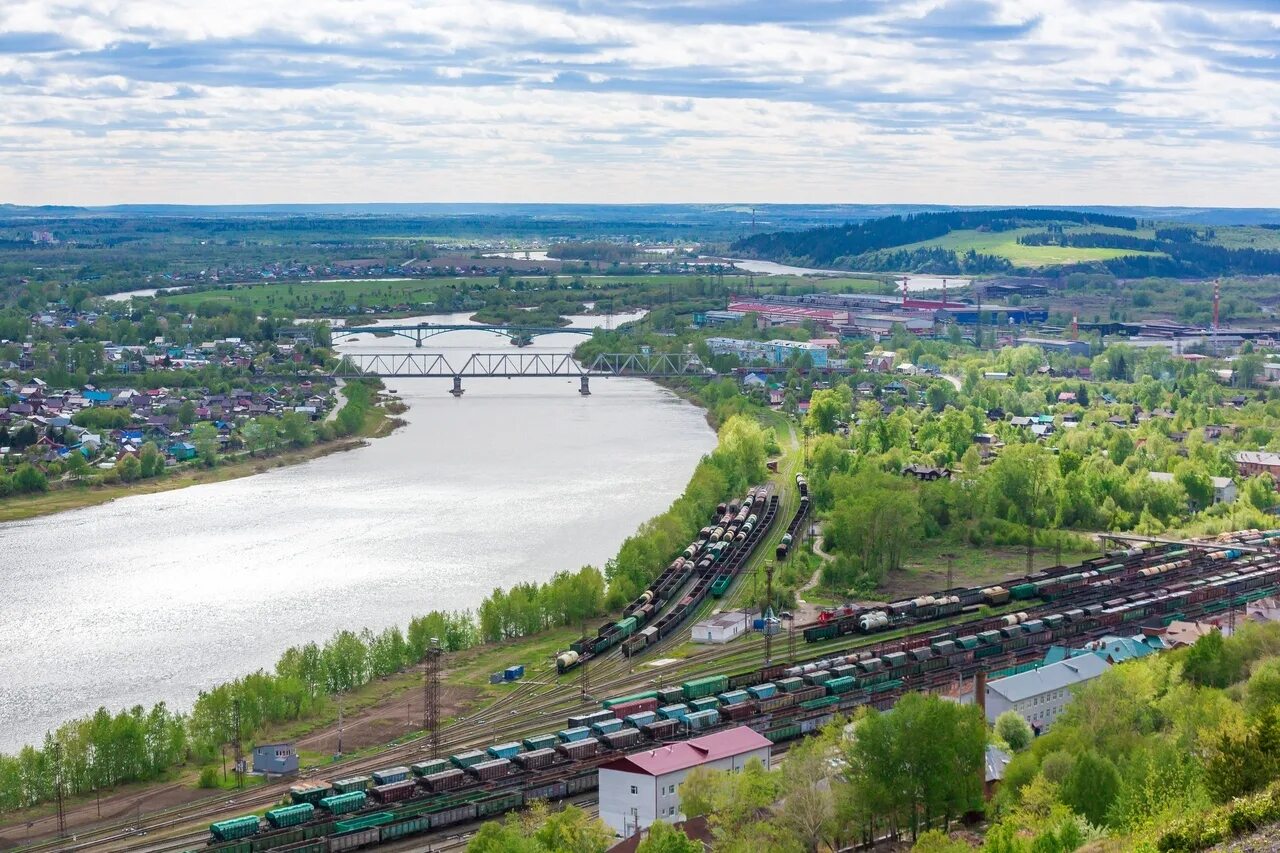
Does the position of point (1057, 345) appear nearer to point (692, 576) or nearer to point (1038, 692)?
point (692, 576)

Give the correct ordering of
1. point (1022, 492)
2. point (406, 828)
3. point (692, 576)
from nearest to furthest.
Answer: point (406, 828)
point (692, 576)
point (1022, 492)

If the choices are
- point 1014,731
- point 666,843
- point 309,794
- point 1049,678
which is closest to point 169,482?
point 309,794

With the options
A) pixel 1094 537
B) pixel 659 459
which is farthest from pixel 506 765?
pixel 659 459

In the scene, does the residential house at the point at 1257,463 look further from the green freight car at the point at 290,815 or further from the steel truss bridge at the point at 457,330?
the steel truss bridge at the point at 457,330

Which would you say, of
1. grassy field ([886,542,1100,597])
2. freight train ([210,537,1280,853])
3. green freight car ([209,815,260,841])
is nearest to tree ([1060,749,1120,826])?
freight train ([210,537,1280,853])

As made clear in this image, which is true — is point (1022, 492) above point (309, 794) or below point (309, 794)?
below

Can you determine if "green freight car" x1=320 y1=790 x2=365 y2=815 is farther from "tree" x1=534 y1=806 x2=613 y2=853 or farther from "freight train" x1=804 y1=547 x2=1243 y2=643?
"freight train" x1=804 y1=547 x2=1243 y2=643
